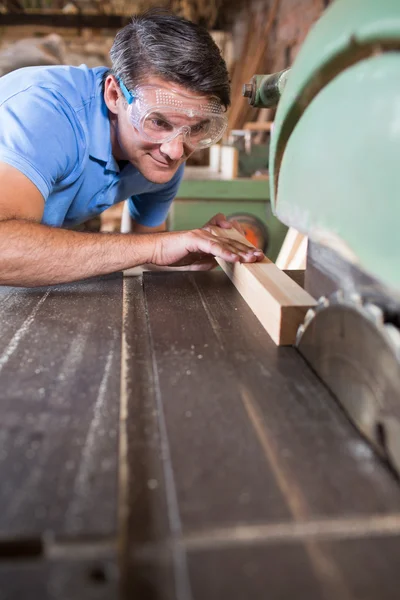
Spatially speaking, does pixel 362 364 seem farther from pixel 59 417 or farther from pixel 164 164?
pixel 164 164

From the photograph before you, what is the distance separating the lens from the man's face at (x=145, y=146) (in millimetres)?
1790

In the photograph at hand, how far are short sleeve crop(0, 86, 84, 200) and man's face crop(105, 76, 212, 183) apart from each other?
0.18m

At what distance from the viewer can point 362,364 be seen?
77cm

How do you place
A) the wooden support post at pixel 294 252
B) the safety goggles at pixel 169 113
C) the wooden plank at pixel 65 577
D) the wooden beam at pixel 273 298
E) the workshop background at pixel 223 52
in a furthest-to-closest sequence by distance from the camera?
1. the workshop background at pixel 223 52
2. the wooden support post at pixel 294 252
3. the safety goggles at pixel 169 113
4. the wooden beam at pixel 273 298
5. the wooden plank at pixel 65 577

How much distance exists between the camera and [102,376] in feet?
3.00

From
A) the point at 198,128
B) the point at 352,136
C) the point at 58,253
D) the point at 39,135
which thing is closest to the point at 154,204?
the point at 198,128

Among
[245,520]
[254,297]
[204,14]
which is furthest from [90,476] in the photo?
[204,14]

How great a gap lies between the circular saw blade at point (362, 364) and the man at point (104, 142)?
584 mm

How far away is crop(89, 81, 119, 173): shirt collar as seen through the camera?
1.84m

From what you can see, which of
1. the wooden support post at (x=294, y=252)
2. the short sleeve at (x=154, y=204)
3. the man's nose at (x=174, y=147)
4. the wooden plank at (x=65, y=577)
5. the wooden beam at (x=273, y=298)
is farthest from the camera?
the short sleeve at (x=154, y=204)

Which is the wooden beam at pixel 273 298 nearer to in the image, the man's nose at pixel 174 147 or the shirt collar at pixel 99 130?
the man's nose at pixel 174 147

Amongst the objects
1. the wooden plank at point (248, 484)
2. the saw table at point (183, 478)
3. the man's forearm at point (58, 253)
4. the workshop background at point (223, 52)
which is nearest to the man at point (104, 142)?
the man's forearm at point (58, 253)

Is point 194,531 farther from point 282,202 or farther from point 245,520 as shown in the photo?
point 282,202

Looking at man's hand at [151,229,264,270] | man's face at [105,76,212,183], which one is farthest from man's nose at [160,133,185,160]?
man's hand at [151,229,264,270]
